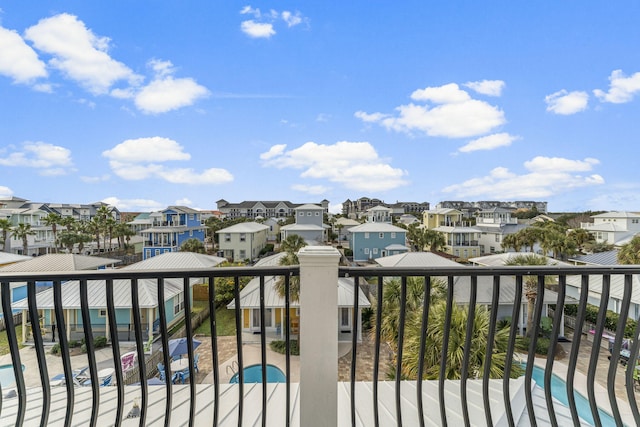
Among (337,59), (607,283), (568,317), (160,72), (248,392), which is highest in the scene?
(337,59)

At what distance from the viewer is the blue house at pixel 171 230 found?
23.8 m

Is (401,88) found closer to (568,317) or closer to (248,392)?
(568,317)

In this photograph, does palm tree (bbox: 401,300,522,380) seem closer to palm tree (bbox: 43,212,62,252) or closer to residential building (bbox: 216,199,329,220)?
palm tree (bbox: 43,212,62,252)

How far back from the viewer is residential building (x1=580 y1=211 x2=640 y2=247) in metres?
25.2

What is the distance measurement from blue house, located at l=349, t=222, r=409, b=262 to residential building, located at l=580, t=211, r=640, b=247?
54.8 feet

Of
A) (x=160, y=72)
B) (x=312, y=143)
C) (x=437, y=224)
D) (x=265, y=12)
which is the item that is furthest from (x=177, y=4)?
(x=437, y=224)

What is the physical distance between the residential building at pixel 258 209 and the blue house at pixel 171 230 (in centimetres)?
2688

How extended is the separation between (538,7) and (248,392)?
35.6 feet

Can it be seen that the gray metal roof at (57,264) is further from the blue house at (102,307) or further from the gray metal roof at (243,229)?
the gray metal roof at (243,229)

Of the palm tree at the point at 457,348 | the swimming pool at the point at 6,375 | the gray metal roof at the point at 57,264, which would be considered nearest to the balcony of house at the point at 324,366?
the palm tree at the point at 457,348

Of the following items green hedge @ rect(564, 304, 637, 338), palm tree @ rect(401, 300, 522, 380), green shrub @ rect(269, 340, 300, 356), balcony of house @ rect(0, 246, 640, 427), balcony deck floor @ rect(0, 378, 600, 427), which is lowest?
green shrub @ rect(269, 340, 300, 356)

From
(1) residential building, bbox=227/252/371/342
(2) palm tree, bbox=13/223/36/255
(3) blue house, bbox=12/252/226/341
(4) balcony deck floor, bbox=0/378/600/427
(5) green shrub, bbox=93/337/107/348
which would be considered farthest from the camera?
(2) palm tree, bbox=13/223/36/255

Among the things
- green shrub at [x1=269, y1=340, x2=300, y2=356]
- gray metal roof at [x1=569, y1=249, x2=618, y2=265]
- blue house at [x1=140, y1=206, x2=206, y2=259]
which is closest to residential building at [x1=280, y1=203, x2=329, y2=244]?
blue house at [x1=140, y1=206, x2=206, y2=259]

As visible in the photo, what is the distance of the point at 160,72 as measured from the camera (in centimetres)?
1452
